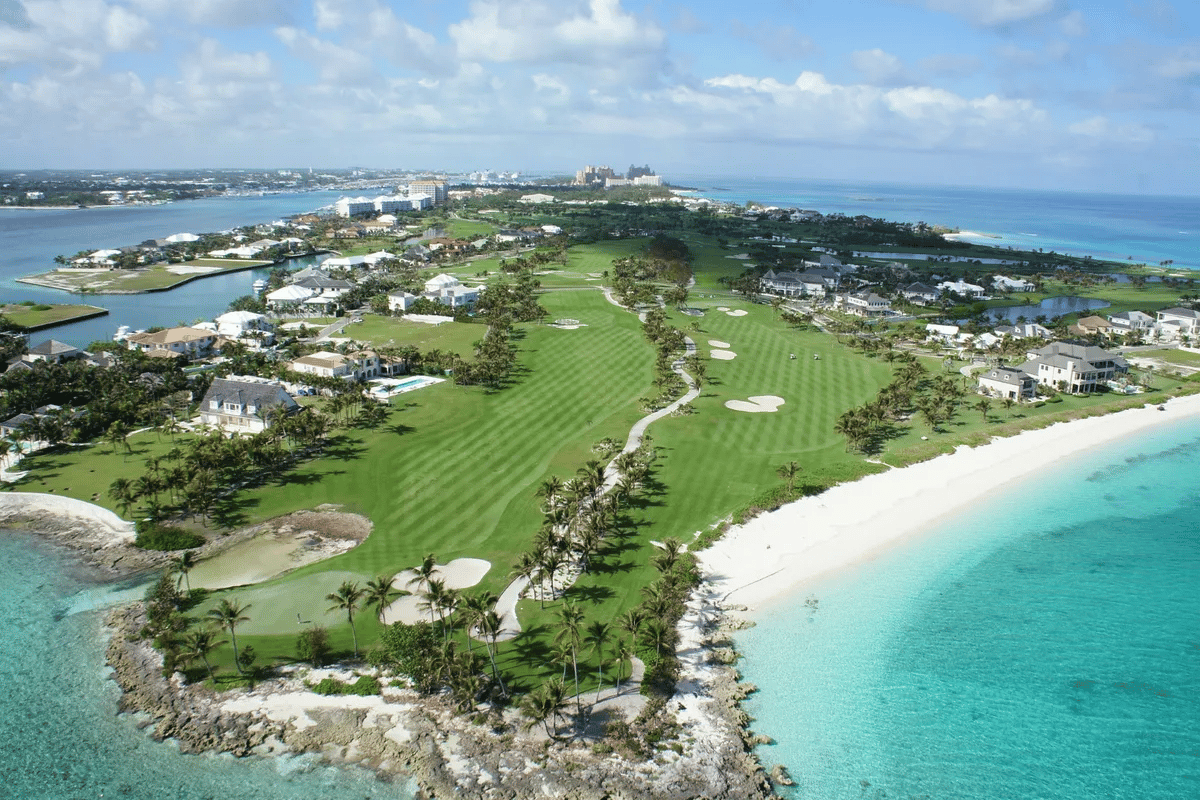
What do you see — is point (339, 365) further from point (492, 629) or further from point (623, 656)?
point (623, 656)

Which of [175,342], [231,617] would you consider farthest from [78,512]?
[175,342]

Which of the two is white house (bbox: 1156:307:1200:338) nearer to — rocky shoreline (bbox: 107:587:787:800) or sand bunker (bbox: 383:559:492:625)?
rocky shoreline (bbox: 107:587:787:800)

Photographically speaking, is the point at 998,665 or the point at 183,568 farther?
the point at 183,568

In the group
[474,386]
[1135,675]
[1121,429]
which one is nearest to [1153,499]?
[1121,429]

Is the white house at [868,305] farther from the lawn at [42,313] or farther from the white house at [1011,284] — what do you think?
the lawn at [42,313]

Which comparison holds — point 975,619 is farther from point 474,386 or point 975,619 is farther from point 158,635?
point 474,386

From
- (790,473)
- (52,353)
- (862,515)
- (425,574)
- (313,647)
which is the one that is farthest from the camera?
(52,353)

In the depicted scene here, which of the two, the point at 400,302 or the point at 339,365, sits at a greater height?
the point at 400,302

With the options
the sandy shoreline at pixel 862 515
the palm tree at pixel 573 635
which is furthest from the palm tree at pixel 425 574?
the sandy shoreline at pixel 862 515
